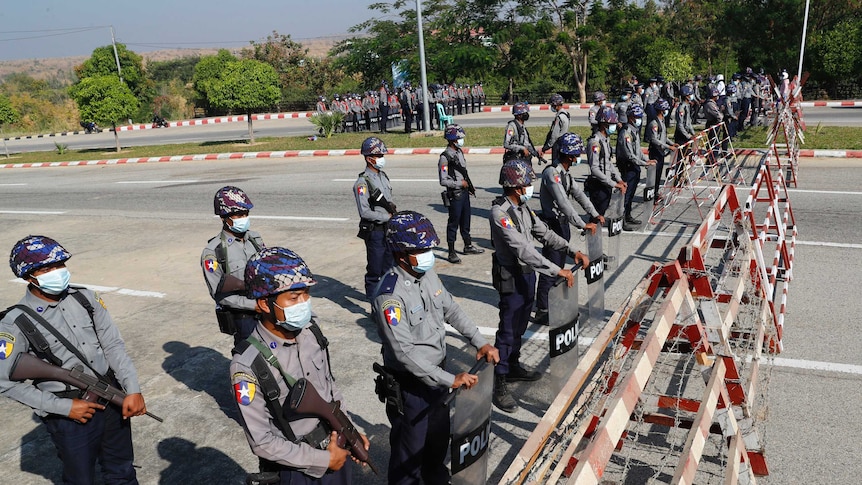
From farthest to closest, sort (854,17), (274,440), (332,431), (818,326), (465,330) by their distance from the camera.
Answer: (854,17) < (818,326) < (465,330) < (332,431) < (274,440)

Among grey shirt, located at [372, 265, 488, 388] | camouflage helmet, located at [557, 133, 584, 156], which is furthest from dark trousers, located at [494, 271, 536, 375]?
camouflage helmet, located at [557, 133, 584, 156]

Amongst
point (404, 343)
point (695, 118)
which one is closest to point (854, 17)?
point (695, 118)

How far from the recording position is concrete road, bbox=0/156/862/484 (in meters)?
5.01

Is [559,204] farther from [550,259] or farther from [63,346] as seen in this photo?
[63,346]

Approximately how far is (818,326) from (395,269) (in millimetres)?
4890

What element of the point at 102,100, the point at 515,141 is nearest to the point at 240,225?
the point at 515,141

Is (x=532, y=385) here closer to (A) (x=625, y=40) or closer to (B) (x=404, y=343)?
(B) (x=404, y=343)

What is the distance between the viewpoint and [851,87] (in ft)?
105

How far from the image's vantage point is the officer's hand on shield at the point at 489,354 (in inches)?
152

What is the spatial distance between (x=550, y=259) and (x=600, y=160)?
2750 millimetres

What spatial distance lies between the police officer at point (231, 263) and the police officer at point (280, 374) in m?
1.89

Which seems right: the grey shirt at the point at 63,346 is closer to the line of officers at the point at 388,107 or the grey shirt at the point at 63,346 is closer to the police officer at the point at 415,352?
the police officer at the point at 415,352

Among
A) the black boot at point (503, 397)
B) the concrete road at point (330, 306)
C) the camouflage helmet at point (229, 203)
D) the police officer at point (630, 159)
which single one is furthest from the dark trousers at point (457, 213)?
the camouflage helmet at point (229, 203)

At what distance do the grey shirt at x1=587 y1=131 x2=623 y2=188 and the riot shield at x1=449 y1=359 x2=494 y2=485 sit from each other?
573 centimetres
